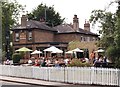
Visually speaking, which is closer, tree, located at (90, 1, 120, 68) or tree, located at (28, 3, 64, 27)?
tree, located at (90, 1, 120, 68)

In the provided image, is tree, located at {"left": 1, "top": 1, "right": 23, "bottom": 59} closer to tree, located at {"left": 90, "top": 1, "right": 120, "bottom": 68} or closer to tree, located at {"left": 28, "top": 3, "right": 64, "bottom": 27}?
tree, located at {"left": 28, "top": 3, "right": 64, "bottom": 27}

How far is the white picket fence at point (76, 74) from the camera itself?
19984mm

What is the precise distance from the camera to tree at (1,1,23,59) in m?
60.2

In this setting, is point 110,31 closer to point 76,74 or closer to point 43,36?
point 76,74

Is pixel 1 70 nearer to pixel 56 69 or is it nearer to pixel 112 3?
pixel 56 69

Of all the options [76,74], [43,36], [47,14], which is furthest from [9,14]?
[76,74]

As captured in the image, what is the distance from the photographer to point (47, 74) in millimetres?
24625

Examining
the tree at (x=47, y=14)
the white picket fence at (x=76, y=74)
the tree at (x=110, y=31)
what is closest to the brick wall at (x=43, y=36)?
the white picket fence at (x=76, y=74)

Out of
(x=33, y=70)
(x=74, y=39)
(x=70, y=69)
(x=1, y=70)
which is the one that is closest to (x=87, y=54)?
(x=74, y=39)

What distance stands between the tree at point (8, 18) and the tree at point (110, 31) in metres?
36.7

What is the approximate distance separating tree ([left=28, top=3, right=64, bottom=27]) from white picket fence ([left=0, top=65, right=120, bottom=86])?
6474cm

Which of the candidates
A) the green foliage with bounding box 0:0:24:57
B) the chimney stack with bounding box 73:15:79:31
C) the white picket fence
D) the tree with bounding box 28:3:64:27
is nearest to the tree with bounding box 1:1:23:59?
the green foliage with bounding box 0:0:24:57

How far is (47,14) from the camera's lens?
3720 inches

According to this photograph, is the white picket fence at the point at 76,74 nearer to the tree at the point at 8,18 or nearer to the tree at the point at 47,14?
the tree at the point at 8,18
